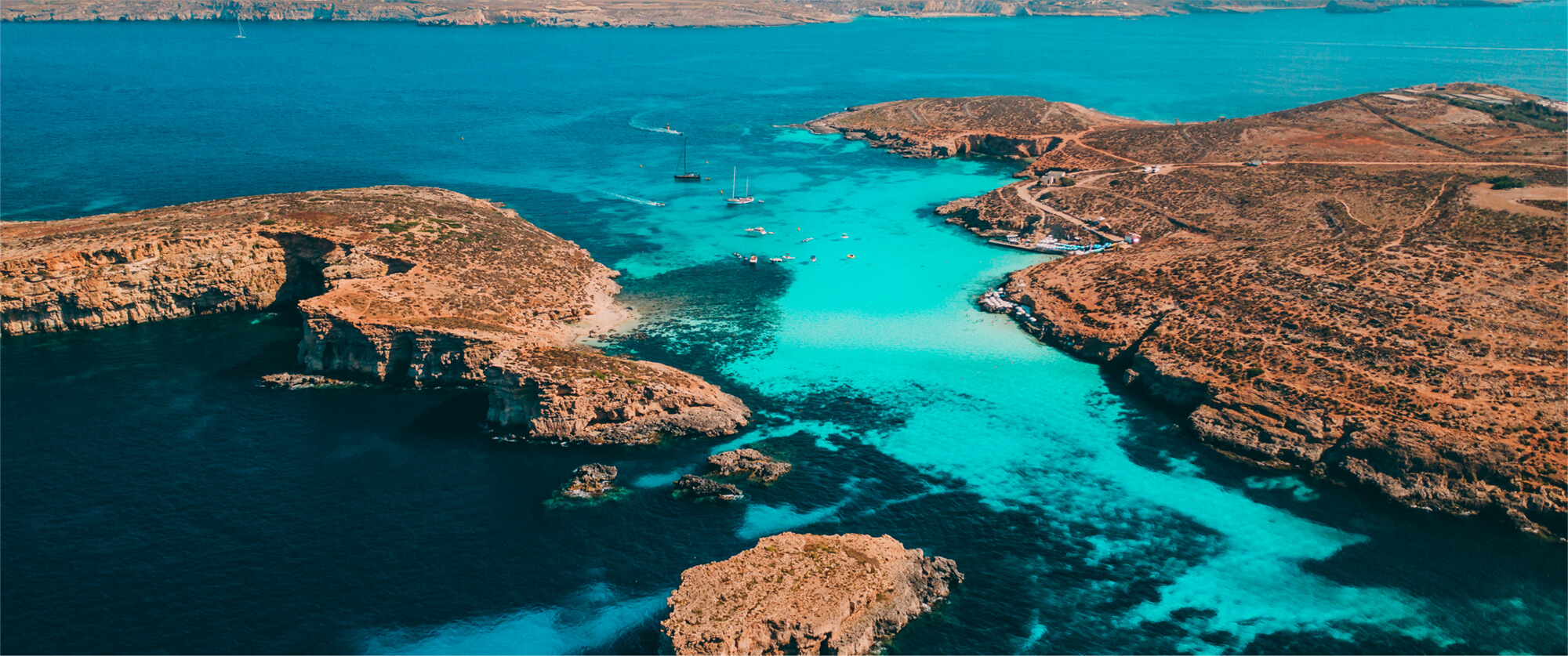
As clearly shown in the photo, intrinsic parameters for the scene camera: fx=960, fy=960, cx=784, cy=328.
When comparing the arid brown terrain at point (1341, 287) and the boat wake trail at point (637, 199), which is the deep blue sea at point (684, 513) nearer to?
the arid brown terrain at point (1341, 287)

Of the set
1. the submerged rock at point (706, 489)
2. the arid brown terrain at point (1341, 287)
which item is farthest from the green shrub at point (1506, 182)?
the submerged rock at point (706, 489)

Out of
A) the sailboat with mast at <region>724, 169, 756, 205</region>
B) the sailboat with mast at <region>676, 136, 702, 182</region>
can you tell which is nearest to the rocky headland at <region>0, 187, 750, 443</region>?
the sailboat with mast at <region>724, 169, 756, 205</region>

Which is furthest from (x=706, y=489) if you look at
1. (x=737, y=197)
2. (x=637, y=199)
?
(x=737, y=197)

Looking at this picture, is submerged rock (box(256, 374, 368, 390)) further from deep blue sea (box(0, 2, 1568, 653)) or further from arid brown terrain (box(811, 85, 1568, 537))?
arid brown terrain (box(811, 85, 1568, 537))

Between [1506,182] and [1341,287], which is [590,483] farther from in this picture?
[1506,182]

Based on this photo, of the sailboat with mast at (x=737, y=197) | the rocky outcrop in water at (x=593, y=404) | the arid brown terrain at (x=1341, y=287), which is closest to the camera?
the arid brown terrain at (x=1341, y=287)

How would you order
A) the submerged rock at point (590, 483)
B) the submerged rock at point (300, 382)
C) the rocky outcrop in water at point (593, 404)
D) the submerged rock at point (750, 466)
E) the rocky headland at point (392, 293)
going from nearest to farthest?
the submerged rock at point (590, 483), the submerged rock at point (750, 466), the rocky outcrop in water at point (593, 404), the rocky headland at point (392, 293), the submerged rock at point (300, 382)
